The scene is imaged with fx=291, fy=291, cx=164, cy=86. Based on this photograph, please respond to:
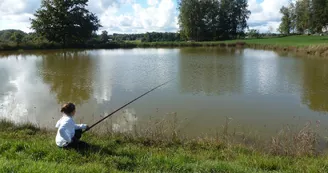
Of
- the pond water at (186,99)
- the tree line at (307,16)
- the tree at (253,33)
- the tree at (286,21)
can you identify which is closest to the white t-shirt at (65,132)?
the pond water at (186,99)

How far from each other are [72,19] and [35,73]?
32909 millimetres

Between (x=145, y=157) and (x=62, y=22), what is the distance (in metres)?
48.9

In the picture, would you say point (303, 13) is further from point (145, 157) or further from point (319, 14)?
point (145, 157)

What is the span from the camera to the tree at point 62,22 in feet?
160

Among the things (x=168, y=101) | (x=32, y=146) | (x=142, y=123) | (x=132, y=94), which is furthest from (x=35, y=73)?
(x=32, y=146)

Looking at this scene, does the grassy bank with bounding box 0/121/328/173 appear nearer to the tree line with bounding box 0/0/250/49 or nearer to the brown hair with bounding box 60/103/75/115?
the brown hair with bounding box 60/103/75/115

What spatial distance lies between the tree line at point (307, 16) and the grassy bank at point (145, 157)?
57.1m

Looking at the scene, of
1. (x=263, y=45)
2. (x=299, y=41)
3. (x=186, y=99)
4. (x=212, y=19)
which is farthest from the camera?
(x=212, y=19)

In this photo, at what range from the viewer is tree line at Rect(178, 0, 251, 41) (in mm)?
67750

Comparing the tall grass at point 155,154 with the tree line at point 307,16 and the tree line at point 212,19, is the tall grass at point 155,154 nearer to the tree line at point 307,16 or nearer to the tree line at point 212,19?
the tree line at point 307,16

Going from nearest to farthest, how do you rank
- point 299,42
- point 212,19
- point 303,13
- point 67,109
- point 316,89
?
point 67,109 → point 316,89 → point 299,42 → point 303,13 → point 212,19

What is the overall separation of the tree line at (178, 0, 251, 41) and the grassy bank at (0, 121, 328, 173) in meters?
63.5

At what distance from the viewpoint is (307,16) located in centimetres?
5900

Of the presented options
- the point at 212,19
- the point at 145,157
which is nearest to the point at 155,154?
the point at 145,157
